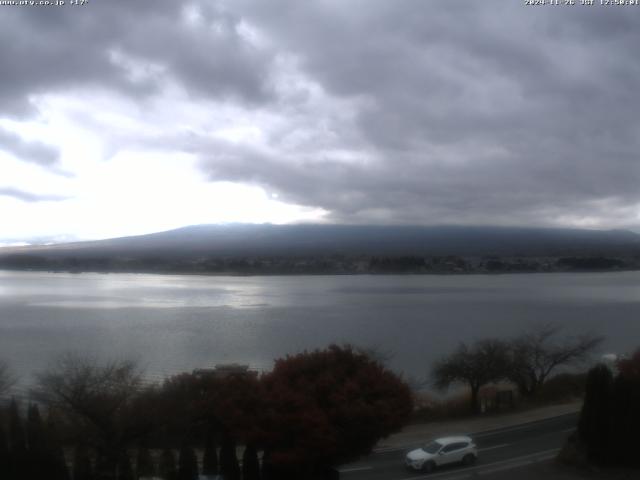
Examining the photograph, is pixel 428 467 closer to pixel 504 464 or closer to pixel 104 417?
pixel 504 464

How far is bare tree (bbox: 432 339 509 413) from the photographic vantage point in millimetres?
19000

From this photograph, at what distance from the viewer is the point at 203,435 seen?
10.4 metres

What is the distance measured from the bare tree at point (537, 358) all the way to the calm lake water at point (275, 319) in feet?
10.9

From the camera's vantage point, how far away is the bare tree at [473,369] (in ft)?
62.3

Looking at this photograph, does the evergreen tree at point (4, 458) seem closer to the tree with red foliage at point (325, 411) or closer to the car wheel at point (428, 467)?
the tree with red foliage at point (325, 411)

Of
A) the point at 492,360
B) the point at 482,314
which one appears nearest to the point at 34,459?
the point at 492,360

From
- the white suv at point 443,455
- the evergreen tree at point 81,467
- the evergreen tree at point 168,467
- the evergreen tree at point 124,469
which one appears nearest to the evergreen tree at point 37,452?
the evergreen tree at point 81,467

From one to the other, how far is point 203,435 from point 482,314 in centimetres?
3399

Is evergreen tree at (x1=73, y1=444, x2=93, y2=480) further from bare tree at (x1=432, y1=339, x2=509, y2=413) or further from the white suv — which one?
bare tree at (x1=432, y1=339, x2=509, y2=413)

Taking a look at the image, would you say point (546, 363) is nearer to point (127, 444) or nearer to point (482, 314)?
point (127, 444)

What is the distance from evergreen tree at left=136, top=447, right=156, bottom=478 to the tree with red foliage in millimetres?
1500

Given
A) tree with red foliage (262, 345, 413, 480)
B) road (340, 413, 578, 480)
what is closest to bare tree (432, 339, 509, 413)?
road (340, 413, 578, 480)

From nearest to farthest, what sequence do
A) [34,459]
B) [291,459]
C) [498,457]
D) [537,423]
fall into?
[34,459] → [291,459] → [498,457] → [537,423]

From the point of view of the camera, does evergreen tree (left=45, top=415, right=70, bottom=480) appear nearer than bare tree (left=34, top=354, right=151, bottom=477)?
Yes
